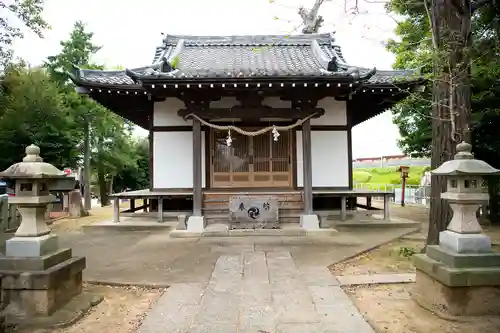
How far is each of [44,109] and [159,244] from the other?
8527mm

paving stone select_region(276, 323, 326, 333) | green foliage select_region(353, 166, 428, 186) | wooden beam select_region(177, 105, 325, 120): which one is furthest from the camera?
green foliage select_region(353, 166, 428, 186)

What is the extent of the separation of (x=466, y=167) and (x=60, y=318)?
4552 millimetres

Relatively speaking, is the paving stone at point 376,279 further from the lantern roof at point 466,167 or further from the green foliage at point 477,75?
the green foliage at point 477,75

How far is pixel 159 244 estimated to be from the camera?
7.42m

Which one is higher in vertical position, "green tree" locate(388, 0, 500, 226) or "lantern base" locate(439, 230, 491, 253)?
"green tree" locate(388, 0, 500, 226)

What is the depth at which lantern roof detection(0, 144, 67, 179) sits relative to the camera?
3.59 meters

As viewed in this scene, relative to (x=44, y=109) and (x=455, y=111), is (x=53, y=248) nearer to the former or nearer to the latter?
(x=455, y=111)

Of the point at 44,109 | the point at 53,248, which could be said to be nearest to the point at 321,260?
the point at 53,248

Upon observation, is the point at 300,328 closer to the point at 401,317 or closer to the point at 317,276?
the point at 401,317

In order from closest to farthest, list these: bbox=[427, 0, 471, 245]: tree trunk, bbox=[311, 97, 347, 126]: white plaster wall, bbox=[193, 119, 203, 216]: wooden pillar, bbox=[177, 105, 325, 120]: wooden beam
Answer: bbox=[427, 0, 471, 245]: tree trunk
bbox=[193, 119, 203, 216]: wooden pillar
bbox=[177, 105, 325, 120]: wooden beam
bbox=[311, 97, 347, 126]: white plaster wall

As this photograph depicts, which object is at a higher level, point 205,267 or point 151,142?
point 151,142

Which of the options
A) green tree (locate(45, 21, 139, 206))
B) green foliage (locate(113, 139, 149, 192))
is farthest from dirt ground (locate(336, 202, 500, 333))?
green foliage (locate(113, 139, 149, 192))

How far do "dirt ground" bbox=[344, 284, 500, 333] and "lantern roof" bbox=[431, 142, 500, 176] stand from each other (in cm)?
147

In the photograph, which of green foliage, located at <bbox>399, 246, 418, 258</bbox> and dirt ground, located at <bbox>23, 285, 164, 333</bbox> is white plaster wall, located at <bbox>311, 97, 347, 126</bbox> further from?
dirt ground, located at <bbox>23, 285, 164, 333</bbox>
